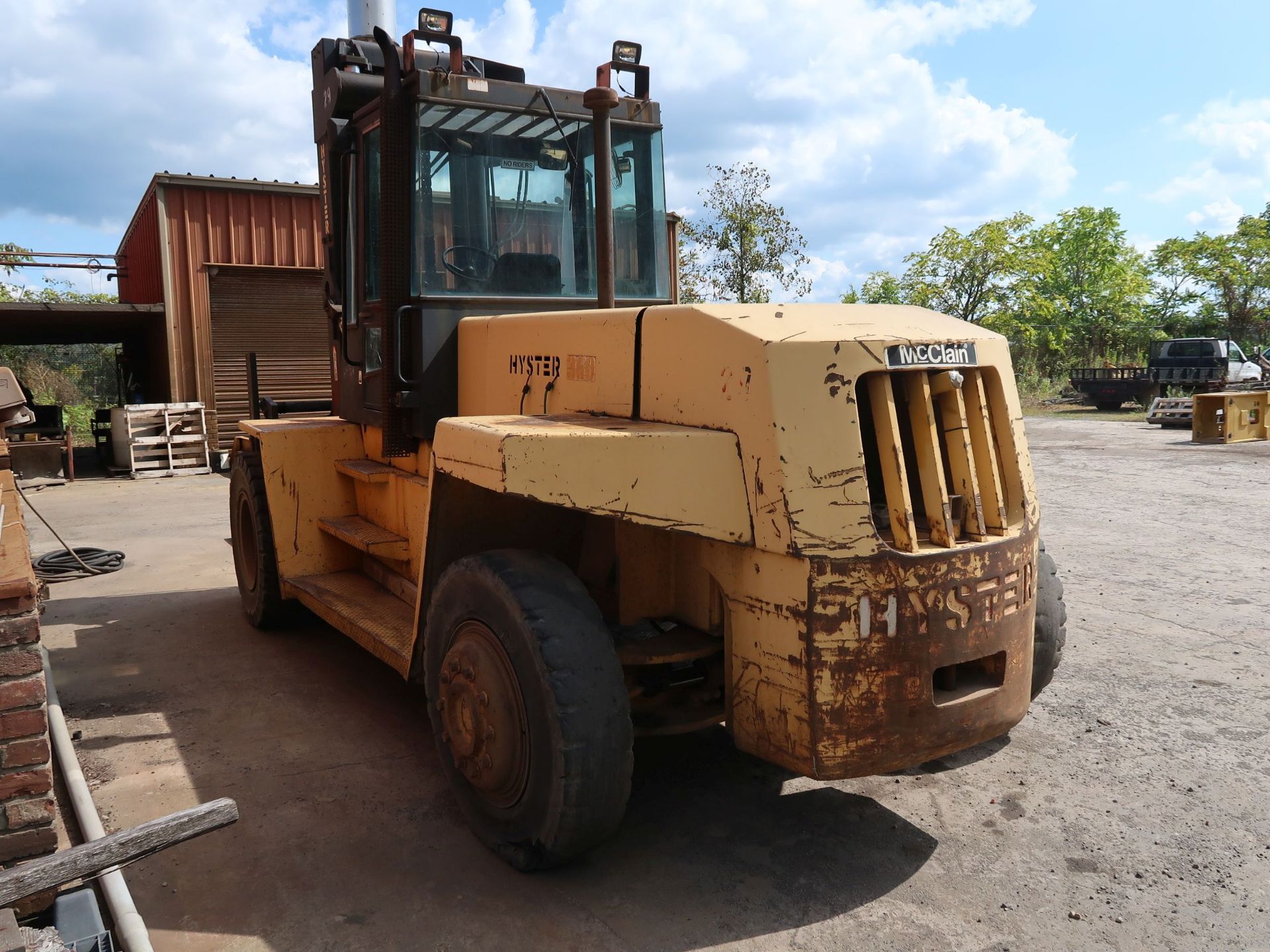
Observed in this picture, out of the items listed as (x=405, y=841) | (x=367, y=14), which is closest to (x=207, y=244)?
(x=367, y=14)

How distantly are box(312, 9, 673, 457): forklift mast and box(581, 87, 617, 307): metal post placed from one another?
0.02 metres

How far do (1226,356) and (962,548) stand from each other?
84.7ft

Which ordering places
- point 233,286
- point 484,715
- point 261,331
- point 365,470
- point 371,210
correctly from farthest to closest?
point 261,331 → point 233,286 → point 365,470 → point 371,210 → point 484,715

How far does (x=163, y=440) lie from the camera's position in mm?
14836

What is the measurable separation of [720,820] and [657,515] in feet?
4.28

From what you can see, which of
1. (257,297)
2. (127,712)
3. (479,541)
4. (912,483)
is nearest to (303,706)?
(127,712)

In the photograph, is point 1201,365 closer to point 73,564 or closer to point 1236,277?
point 1236,277

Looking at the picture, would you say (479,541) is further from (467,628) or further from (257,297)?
(257,297)

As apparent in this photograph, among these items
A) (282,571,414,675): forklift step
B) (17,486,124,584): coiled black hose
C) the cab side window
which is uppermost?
the cab side window

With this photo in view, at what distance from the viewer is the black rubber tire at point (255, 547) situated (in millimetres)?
5875

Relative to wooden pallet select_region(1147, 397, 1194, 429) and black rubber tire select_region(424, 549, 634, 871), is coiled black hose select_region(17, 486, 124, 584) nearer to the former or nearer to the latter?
black rubber tire select_region(424, 549, 634, 871)

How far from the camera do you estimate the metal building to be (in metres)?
15.1

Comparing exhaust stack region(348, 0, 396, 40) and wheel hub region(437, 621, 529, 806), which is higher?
exhaust stack region(348, 0, 396, 40)

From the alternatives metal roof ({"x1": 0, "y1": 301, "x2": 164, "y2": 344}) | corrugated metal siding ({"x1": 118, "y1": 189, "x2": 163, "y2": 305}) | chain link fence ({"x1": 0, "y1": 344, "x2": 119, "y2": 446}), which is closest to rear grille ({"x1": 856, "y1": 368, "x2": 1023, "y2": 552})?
corrugated metal siding ({"x1": 118, "y1": 189, "x2": 163, "y2": 305})
